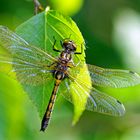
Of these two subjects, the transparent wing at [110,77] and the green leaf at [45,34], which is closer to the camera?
the green leaf at [45,34]

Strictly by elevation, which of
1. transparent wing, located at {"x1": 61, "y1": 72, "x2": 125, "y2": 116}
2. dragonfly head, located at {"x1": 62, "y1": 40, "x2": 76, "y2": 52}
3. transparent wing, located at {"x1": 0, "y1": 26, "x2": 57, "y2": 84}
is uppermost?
dragonfly head, located at {"x1": 62, "y1": 40, "x2": 76, "y2": 52}

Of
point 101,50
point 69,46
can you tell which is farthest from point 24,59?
point 101,50

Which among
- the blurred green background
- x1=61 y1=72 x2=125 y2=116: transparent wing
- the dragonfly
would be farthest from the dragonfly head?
the blurred green background

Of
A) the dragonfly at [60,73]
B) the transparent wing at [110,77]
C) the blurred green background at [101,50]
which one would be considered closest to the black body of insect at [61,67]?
the dragonfly at [60,73]

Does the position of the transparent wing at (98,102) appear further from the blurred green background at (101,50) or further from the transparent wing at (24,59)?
the blurred green background at (101,50)

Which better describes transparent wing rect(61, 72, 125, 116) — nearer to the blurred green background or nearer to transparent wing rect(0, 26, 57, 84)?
transparent wing rect(0, 26, 57, 84)
